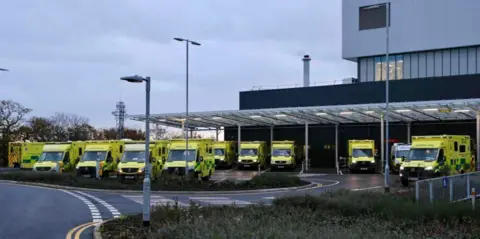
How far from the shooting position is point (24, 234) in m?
13.9

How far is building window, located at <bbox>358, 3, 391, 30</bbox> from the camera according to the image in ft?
205

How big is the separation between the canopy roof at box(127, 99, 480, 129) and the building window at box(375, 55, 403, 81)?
7345 millimetres

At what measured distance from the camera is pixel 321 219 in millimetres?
14031

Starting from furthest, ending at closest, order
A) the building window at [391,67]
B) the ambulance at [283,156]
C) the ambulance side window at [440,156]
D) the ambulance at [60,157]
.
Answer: the building window at [391,67], the ambulance at [283,156], the ambulance at [60,157], the ambulance side window at [440,156]

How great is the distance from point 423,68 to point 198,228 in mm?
55477

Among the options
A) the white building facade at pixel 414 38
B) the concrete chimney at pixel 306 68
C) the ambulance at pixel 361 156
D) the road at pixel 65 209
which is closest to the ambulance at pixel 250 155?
the ambulance at pixel 361 156

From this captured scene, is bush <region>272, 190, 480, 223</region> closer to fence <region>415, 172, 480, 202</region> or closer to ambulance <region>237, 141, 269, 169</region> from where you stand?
fence <region>415, 172, 480, 202</region>

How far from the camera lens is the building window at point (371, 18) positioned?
2454 inches

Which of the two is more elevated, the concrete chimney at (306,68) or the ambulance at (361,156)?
the concrete chimney at (306,68)

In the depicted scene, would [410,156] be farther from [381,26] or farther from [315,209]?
[381,26]

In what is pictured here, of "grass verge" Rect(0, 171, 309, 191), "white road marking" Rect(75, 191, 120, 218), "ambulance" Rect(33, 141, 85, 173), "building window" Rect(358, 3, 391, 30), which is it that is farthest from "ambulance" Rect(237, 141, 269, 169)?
"white road marking" Rect(75, 191, 120, 218)

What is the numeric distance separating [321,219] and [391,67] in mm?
52339

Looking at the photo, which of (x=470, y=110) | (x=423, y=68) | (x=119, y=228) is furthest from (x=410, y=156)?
(x=423, y=68)

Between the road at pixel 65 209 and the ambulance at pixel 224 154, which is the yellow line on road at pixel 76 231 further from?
the ambulance at pixel 224 154
